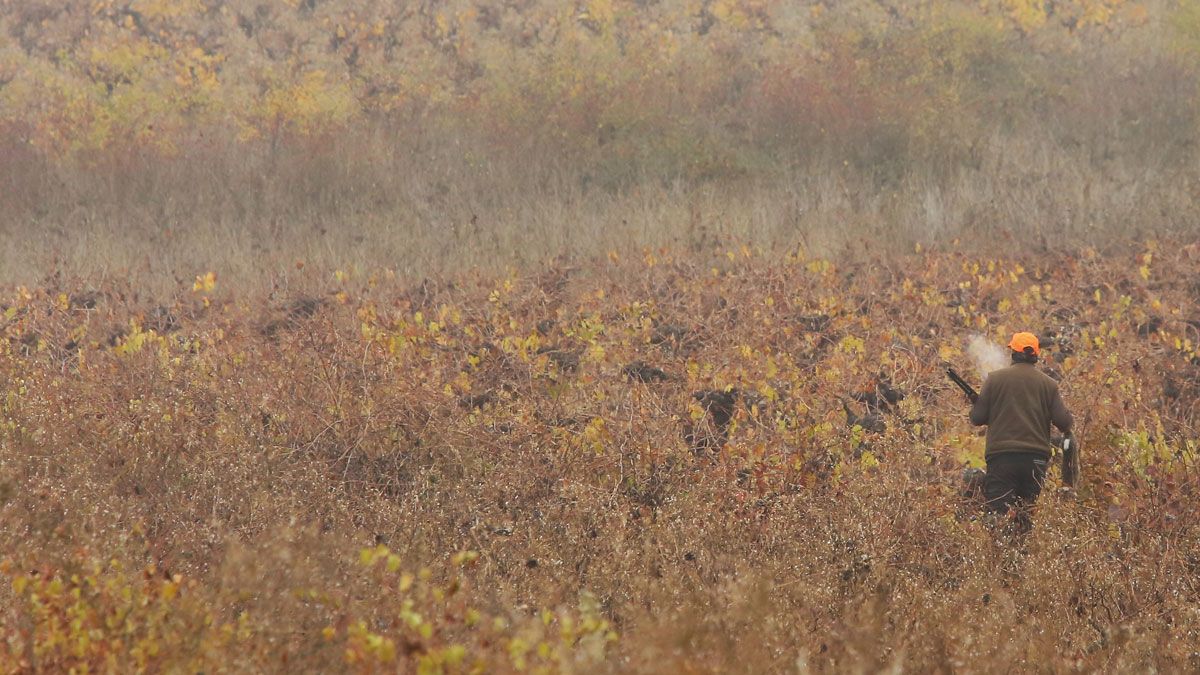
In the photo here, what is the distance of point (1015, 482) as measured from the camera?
24.3 ft

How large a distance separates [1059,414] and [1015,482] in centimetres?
48

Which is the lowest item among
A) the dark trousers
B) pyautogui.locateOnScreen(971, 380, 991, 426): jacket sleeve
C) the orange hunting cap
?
the dark trousers

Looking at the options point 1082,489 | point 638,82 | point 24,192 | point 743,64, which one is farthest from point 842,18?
point 1082,489

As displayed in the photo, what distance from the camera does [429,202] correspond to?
16.2 meters

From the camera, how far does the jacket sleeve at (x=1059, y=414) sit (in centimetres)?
728

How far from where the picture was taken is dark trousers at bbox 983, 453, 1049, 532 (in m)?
7.32

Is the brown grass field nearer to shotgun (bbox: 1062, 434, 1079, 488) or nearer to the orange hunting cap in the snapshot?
shotgun (bbox: 1062, 434, 1079, 488)

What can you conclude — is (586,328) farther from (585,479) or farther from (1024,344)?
(1024,344)

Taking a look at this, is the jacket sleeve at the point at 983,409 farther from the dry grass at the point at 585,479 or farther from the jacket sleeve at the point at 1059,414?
the dry grass at the point at 585,479

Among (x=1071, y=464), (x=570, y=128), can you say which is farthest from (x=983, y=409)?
(x=570, y=128)

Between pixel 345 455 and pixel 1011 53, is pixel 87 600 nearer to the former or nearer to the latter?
pixel 345 455

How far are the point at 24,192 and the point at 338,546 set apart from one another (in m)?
13.2

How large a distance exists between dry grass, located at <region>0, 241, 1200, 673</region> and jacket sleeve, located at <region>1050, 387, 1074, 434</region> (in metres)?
0.44

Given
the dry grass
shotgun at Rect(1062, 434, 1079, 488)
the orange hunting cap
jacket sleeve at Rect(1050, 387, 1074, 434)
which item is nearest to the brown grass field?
the dry grass
